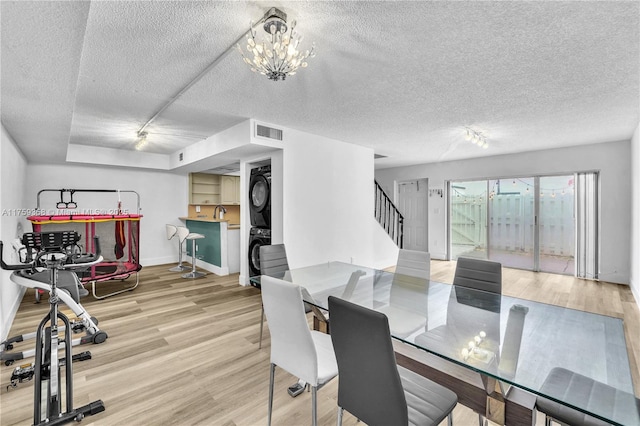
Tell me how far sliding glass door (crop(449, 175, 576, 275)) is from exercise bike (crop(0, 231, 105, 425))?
7.31m

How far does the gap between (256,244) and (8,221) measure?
306 centimetres

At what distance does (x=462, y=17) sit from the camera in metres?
1.80

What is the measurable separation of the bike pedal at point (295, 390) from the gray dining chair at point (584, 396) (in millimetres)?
1488

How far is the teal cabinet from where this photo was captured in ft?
18.8

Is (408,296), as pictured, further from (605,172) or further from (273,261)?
(605,172)

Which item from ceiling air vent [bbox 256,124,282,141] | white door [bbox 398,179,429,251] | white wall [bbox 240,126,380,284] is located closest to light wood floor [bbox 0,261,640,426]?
white wall [bbox 240,126,380,284]

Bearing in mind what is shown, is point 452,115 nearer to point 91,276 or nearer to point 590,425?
point 590,425

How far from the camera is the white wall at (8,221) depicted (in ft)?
9.75

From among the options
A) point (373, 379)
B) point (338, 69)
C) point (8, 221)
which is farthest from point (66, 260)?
point (338, 69)

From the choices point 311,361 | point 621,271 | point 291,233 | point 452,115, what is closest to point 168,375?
point 311,361

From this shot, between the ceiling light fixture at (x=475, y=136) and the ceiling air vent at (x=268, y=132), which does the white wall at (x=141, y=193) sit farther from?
the ceiling light fixture at (x=475, y=136)

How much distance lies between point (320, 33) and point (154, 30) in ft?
3.65

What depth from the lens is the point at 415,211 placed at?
8.07m

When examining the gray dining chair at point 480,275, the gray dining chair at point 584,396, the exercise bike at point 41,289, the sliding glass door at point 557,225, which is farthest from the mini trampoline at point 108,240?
the sliding glass door at point 557,225
